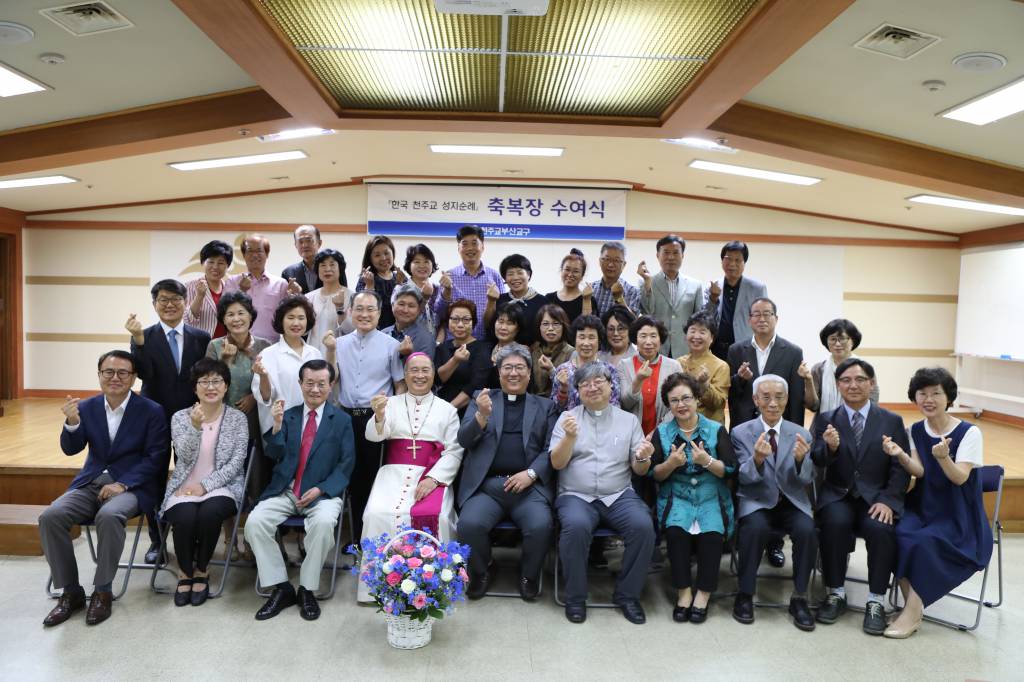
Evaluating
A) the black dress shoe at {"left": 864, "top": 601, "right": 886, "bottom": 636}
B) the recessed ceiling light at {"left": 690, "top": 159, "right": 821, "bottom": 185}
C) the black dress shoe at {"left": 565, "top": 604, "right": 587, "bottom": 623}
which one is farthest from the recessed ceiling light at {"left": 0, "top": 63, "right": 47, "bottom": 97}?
the recessed ceiling light at {"left": 690, "top": 159, "right": 821, "bottom": 185}

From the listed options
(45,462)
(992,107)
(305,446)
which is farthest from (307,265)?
(992,107)

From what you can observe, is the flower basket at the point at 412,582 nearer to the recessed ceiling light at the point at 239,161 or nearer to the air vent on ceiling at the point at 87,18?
the air vent on ceiling at the point at 87,18

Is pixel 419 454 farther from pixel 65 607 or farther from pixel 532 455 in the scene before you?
pixel 65 607

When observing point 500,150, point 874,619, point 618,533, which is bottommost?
point 874,619

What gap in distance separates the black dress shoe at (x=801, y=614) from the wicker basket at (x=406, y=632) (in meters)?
2.00

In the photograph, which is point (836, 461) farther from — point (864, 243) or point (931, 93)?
point (864, 243)

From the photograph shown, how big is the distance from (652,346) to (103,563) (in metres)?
3.34

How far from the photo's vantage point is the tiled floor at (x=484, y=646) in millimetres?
3094

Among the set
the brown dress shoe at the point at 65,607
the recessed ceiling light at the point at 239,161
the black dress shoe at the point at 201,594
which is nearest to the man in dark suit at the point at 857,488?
the black dress shoe at the point at 201,594

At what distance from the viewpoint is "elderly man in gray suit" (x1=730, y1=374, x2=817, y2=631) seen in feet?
12.1

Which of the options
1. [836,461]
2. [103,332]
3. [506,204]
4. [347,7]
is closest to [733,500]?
[836,461]

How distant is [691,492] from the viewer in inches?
149

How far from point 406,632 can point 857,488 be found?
2.63 metres

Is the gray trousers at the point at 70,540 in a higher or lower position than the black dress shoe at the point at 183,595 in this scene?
higher
